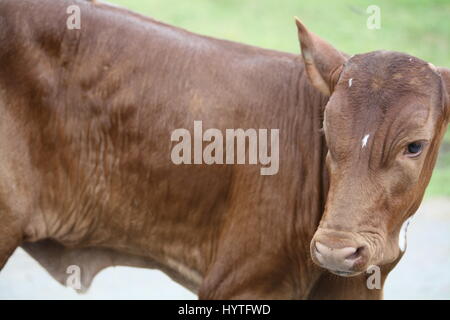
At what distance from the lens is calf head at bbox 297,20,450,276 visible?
145 inches

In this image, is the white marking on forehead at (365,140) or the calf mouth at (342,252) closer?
the calf mouth at (342,252)

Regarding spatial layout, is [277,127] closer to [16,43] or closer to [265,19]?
[16,43]

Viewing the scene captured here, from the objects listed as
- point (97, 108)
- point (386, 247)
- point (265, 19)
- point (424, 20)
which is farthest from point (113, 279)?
point (424, 20)

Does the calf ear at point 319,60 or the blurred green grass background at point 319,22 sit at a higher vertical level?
the blurred green grass background at point 319,22

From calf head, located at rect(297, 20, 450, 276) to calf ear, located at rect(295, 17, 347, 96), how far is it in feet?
0.53

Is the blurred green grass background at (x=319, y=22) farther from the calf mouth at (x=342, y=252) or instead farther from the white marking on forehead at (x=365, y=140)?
the calf mouth at (x=342, y=252)

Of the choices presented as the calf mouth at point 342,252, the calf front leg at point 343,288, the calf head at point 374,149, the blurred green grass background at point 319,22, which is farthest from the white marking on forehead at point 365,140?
the blurred green grass background at point 319,22

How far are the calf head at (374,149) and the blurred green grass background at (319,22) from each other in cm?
799

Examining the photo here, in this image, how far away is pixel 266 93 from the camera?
4344 mm

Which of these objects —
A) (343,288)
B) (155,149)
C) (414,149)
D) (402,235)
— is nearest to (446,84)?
(414,149)

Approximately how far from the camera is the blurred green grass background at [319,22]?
1220cm

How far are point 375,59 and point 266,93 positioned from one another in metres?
0.66

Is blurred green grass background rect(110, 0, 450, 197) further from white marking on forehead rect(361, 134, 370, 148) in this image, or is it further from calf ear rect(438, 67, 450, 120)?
white marking on forehead rect(361, 134, 370, 148)

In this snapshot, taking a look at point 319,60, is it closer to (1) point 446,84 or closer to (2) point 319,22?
(1) point 446,84
